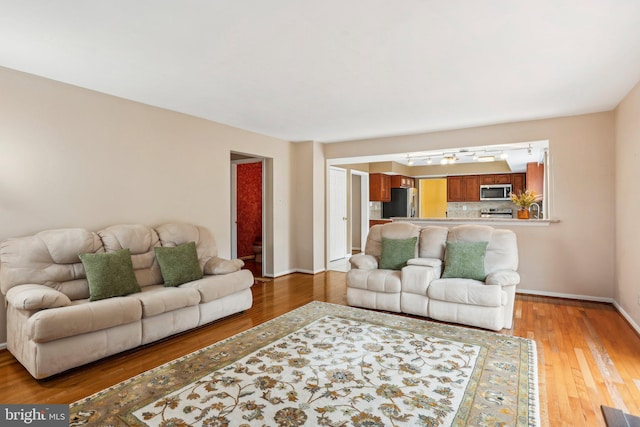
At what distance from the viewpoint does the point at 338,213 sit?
8.08m

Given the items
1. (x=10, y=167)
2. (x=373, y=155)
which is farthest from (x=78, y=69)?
(x=373, y=155)

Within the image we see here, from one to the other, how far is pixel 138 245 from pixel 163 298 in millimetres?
807

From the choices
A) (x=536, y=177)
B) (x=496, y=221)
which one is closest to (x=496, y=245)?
(x=496, y=221)

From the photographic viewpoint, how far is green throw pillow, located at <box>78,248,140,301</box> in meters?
3.06

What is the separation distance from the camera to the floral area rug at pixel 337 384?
6.76 ft

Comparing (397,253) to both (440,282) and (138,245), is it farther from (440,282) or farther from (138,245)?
(138,245)

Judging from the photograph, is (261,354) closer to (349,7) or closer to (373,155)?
(349,7)

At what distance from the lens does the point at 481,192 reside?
9.52 metres

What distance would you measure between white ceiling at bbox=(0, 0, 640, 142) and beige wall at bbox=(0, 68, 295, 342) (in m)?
0.22

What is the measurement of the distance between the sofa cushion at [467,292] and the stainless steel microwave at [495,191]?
6.38 meters

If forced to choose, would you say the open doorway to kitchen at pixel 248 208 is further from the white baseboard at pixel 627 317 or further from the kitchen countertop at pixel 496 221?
the white baseboard at pixel 627 317

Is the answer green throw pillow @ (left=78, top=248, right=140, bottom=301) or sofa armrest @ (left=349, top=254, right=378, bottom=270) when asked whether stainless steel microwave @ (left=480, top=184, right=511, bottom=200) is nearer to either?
sofa armrest @ (left=349, top=254, right=378, bottom=270)

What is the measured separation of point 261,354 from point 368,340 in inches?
38.7

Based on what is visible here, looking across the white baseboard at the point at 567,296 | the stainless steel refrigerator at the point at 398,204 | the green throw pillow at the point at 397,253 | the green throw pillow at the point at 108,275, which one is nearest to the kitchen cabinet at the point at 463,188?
the stainless steel refrigerator at the point at 398,204
